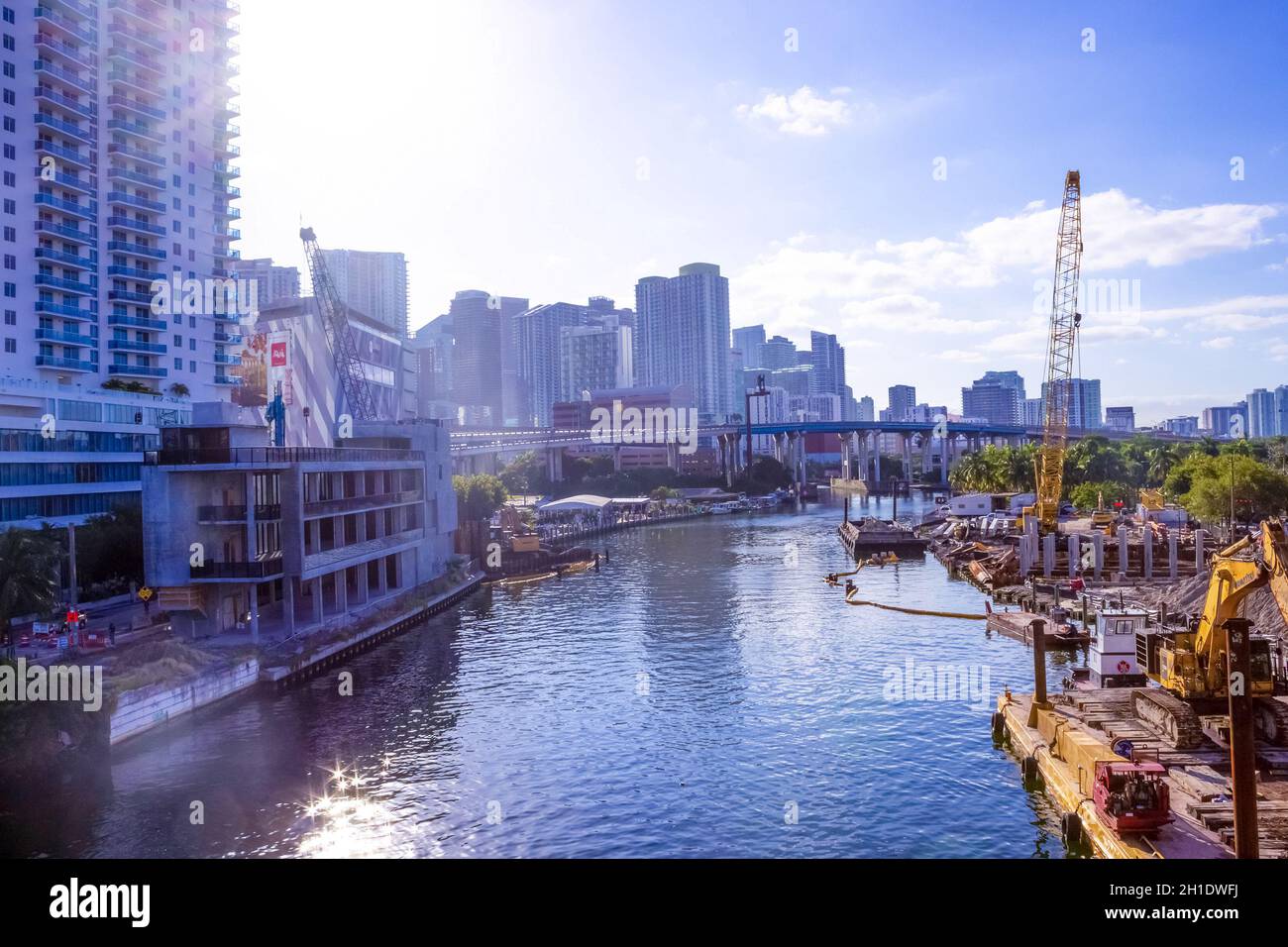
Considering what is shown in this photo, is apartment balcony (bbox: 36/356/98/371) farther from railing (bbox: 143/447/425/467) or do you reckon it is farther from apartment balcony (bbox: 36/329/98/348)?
railing (bbox: 143/447/425/467)

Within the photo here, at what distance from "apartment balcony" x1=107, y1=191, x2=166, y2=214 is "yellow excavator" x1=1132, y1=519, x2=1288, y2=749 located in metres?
Answer: 67.2

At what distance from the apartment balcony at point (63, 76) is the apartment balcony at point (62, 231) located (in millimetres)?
8986

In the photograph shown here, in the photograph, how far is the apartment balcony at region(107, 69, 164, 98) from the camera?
203 ft

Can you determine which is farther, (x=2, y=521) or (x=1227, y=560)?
(x=2, y=521)

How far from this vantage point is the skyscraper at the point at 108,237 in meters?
51.0

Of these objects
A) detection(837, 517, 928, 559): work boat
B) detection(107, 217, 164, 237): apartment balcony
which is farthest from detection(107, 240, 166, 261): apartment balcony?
detection(837, 517, 928, 559): work boat

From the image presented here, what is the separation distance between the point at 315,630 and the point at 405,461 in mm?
15782

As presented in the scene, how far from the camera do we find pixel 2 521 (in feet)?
145


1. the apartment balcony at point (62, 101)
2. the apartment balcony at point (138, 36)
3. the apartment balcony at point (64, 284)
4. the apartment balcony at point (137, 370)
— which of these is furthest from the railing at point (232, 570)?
the apartment balcony at point (138, 36)

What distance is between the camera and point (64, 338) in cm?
5756

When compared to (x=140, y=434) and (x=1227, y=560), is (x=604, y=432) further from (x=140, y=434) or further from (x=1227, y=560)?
(x=1227, y=560)

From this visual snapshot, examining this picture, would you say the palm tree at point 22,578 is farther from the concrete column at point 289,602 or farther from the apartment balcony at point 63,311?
the apartment balcony at point 63,311
